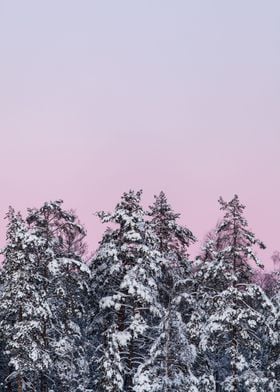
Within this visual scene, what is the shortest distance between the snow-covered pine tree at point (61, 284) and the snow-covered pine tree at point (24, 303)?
1.85 feet

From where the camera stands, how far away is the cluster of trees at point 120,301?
30.3 metres

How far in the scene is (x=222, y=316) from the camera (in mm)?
30422

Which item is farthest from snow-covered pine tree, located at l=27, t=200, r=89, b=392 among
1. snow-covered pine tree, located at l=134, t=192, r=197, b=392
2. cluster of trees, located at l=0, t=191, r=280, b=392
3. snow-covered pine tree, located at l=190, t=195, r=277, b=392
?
snow-covered pine tree, located at l=190, t=195, r=277, b=392

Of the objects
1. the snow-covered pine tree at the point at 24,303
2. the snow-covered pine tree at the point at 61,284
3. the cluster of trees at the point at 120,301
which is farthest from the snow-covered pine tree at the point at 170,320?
the snow-covered pine tree at the point at 24,303

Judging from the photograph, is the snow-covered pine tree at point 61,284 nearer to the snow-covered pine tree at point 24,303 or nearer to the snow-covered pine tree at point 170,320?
the snow-covered pine tree at point 24,303

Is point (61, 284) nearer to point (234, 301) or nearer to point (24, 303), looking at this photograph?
point (24, 303)

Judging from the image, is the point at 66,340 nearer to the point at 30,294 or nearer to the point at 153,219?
the point at 30,294

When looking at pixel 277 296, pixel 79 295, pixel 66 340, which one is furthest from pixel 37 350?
pixel 277 296

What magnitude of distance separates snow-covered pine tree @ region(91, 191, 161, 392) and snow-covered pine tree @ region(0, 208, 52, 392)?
9.45ft

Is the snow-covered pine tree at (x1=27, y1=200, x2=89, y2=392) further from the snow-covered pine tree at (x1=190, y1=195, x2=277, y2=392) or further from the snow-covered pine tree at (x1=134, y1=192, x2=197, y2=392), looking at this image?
the snow-covered pine tree at (x1=190, y1=195, x2=277, y2=392)

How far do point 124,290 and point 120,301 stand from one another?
24.5 inches

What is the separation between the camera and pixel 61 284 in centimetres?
3162

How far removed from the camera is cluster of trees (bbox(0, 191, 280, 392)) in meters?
30.3

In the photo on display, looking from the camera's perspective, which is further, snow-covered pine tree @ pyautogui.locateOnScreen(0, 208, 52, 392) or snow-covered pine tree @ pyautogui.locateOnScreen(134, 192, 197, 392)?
snow-covered pine tree @ pyautogui.locateOnScreen(0, 208, 52, 392)
